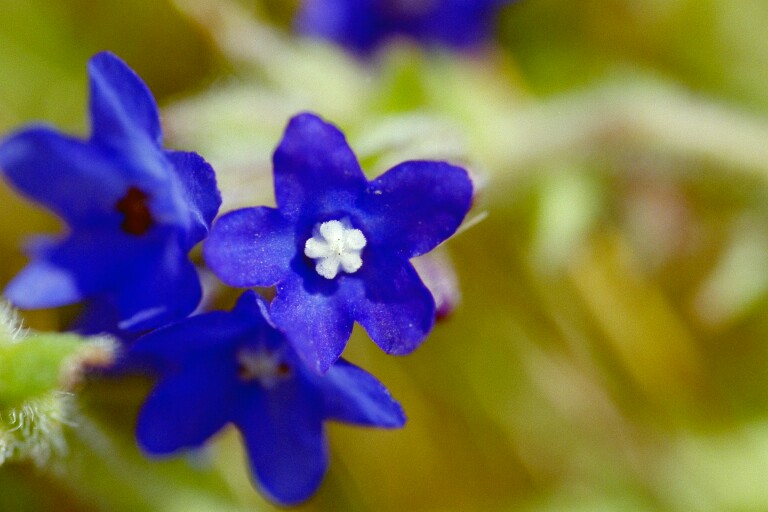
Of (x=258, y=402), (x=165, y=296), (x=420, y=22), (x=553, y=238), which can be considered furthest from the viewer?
(x=420, y=22)

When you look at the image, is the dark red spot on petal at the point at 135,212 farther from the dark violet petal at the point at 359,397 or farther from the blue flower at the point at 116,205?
the dark violet petal at the point at 359,397

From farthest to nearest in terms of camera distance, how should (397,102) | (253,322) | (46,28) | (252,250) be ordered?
(46,28)
(397,102)
(253,322)
(252,250)

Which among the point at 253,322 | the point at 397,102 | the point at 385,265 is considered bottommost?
the point at 253,322

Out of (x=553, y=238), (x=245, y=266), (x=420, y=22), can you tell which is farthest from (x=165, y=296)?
(x=420, y=22)

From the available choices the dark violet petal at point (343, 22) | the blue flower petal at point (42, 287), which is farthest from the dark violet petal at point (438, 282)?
the dark violet petal at point (343, 22)

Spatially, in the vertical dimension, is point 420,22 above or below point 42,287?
above

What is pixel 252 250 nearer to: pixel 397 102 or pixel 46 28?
pixel 397 102

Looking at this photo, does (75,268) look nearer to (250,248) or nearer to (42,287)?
(42,287)

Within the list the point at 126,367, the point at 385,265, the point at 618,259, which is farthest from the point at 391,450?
the point at 385,265
